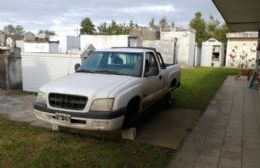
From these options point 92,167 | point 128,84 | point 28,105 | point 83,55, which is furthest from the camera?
point 83,55

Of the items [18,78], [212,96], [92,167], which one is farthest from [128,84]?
[18,78]

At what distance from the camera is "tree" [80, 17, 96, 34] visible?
54.8 meters

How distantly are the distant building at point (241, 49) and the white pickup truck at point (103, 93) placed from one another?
25.9 m

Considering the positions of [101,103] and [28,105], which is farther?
[28,105]

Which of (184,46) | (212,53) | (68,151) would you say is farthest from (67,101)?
(212,53)

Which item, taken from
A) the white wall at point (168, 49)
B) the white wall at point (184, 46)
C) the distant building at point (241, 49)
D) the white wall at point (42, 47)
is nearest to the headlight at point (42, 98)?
the white wall at point (168, 49)

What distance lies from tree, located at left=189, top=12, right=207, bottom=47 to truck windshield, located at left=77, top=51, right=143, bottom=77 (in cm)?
3620

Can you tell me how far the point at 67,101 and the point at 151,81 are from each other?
2290mm

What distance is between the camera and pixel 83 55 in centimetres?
990

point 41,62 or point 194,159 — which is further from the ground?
point 41,62

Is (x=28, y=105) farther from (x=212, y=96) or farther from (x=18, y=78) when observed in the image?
(x=212, y=96)

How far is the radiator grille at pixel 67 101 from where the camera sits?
5.02 m

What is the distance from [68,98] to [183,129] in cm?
287

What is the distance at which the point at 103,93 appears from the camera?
16.3 ft
